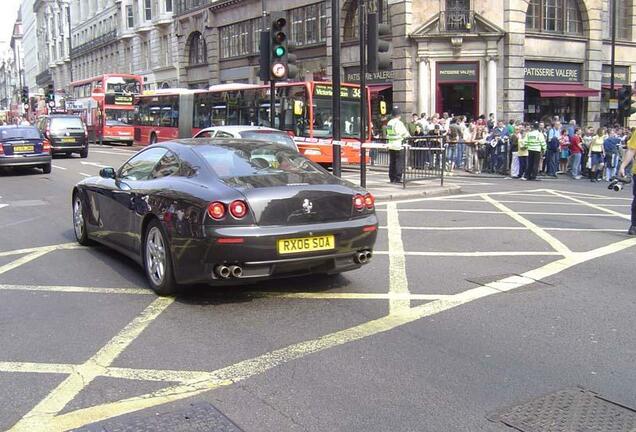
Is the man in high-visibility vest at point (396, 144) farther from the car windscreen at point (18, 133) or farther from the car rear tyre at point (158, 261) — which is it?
the car windscreen at point (18, 133)

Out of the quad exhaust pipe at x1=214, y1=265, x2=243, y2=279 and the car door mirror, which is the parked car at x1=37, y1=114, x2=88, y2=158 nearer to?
the car door mirror

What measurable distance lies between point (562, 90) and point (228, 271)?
2865cm

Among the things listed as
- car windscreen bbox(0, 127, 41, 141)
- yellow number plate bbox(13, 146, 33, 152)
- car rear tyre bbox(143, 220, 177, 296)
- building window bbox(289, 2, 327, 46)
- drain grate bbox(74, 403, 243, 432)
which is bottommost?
drain grate bbox(74, 403, 243, 432)

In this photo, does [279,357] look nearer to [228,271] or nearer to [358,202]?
[228,271]

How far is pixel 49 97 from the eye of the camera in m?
52.8

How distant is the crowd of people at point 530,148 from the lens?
20.0m

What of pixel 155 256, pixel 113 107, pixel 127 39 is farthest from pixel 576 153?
pixel 127 39

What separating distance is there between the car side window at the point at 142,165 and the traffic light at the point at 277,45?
7.69m

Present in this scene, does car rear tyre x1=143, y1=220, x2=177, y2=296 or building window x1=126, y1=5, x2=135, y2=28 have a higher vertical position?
building window x1=126, y1=5, x2=135, y2=28

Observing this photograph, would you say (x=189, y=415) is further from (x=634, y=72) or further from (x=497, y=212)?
(x=634, y=72)

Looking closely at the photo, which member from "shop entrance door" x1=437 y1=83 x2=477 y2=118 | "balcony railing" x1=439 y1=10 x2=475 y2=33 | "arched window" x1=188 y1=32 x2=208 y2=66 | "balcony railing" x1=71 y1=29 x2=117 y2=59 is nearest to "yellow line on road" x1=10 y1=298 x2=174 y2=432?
"shop entrance door" x1=437 y1=83 x2=477 y2=118

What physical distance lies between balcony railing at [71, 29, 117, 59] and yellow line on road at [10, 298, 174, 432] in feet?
212

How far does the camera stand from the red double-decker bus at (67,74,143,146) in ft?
134

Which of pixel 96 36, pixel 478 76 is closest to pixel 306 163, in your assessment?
pixel 478 76
